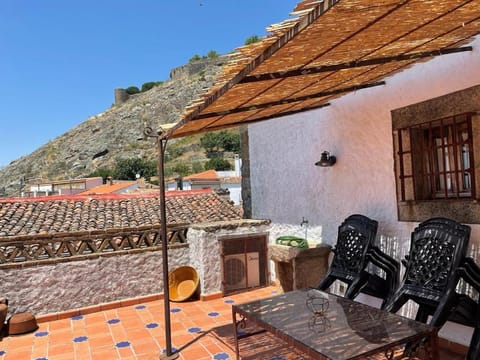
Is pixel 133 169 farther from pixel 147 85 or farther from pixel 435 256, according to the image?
pixel 435 256

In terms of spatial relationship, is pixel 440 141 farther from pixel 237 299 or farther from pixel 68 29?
pixel 68 29

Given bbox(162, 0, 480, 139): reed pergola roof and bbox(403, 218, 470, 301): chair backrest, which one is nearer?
bbox(162, 0, 480, 139): reed pergola roof

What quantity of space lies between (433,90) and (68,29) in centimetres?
4072

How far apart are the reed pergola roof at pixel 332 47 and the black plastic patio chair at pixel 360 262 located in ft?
7.05

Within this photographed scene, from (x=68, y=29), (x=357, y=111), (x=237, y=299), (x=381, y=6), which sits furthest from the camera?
(x=68, y=29)

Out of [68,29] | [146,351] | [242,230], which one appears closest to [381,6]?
[146,351]

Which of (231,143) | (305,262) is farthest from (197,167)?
(305,262)

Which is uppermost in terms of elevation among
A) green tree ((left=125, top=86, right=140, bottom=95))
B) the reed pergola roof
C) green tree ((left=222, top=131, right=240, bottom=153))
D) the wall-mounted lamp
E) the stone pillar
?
green tree ((left=125, top=86, right=140, bottom=95))

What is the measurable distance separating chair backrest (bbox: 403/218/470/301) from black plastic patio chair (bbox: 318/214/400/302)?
700 millimetres

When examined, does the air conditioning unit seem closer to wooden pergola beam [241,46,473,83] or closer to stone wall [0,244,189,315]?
stone wall [0,244,189,315]

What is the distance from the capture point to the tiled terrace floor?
4965 millimetres

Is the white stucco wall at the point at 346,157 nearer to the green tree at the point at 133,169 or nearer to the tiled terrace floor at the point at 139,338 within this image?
the tiled terrace floor at the point at 139,338

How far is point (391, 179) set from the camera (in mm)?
5352

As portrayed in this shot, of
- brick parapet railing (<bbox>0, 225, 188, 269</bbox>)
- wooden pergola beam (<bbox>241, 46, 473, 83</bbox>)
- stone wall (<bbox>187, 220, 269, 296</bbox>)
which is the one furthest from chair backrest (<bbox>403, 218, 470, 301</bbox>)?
brick parapet railing (<bbox>0, 225, 188, 269</bbox>)
